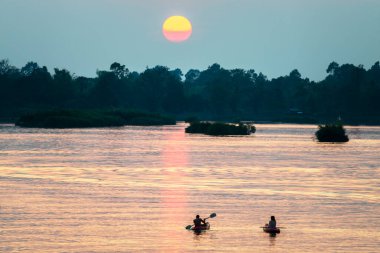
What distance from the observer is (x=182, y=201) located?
68375mm

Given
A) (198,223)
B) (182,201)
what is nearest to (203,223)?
(198,223)

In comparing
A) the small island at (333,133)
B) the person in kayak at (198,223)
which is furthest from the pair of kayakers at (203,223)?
the small island at (333,133)

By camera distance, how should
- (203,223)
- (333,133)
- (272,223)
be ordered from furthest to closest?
(333,133) < (203,223) < (272,223)

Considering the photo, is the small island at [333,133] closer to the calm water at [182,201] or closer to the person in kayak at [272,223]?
the calm water at [182,201]

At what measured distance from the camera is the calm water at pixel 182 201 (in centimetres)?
5066

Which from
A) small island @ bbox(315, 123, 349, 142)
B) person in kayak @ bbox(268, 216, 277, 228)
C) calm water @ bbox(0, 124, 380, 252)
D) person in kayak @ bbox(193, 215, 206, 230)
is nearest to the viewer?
calm water @ bbox(0, 124, 380, 252)

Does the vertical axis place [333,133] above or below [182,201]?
above

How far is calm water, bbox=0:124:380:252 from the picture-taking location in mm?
50656

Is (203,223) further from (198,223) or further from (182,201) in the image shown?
(182,201)

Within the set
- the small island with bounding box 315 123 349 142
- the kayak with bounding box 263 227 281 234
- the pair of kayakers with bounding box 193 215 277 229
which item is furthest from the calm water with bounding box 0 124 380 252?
the small island with bounding box 315 123 349 142

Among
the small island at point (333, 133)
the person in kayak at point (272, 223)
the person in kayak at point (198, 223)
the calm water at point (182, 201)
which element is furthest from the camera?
the small island at point (333, 133)

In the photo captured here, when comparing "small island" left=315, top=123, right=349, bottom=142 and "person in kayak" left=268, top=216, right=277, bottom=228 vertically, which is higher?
"small island" left=315, top=123, right=349, bottom=142

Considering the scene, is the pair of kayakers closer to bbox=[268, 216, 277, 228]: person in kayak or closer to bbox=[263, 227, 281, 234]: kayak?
bbox=[268, 216, 277, 228]: person in kayak

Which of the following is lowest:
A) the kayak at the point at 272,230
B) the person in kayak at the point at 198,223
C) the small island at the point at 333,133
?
the kayak at the point at 272,230
